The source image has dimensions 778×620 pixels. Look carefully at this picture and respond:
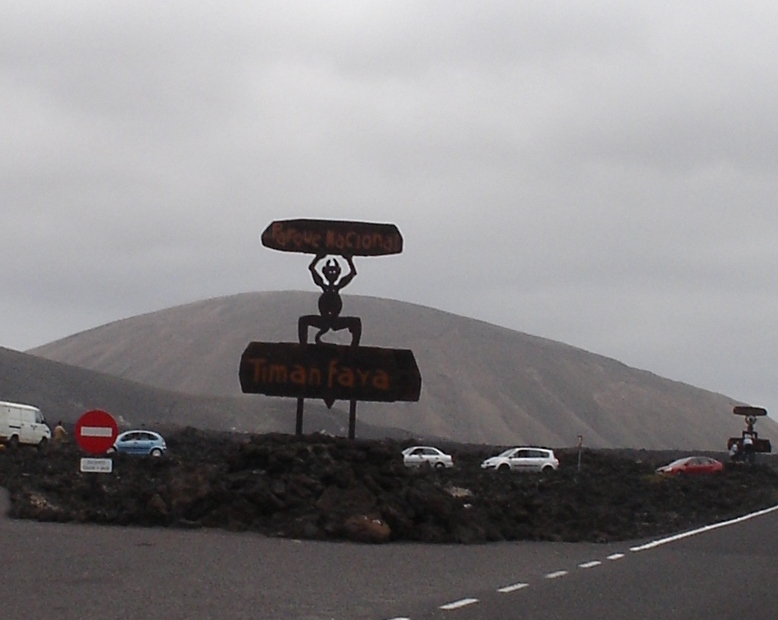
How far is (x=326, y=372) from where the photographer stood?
26125mm

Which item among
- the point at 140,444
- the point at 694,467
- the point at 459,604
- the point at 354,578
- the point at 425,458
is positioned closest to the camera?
the point at 459,604

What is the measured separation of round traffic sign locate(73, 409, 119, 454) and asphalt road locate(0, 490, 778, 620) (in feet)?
4.58

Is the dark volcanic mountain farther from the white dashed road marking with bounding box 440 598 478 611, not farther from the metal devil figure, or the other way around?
the white dashed road marking with bounding box 440 598 478 611

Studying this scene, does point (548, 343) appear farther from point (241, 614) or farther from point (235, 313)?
point (241, 614)

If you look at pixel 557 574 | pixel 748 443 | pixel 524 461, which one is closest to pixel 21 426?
pixel 524 461

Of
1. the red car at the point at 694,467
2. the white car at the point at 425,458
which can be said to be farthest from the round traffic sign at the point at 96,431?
the red car at the point at 694,467

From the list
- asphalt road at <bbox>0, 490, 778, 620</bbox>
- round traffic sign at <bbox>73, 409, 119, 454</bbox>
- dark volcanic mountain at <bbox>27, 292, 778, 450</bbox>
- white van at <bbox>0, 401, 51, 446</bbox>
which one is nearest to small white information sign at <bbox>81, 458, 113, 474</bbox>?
round traffic sign at <bbox>73, 409, 119, 454</bbox>

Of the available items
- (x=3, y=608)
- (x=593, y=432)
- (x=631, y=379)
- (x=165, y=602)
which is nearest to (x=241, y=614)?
(x=165, y=602)

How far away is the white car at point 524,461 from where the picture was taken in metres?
57.8

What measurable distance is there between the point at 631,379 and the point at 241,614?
164663 millimetres

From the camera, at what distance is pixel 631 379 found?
173750mm

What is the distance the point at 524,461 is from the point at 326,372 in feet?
110

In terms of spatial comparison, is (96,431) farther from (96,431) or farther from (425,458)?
(425,458)

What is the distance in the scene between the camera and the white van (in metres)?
52.0
